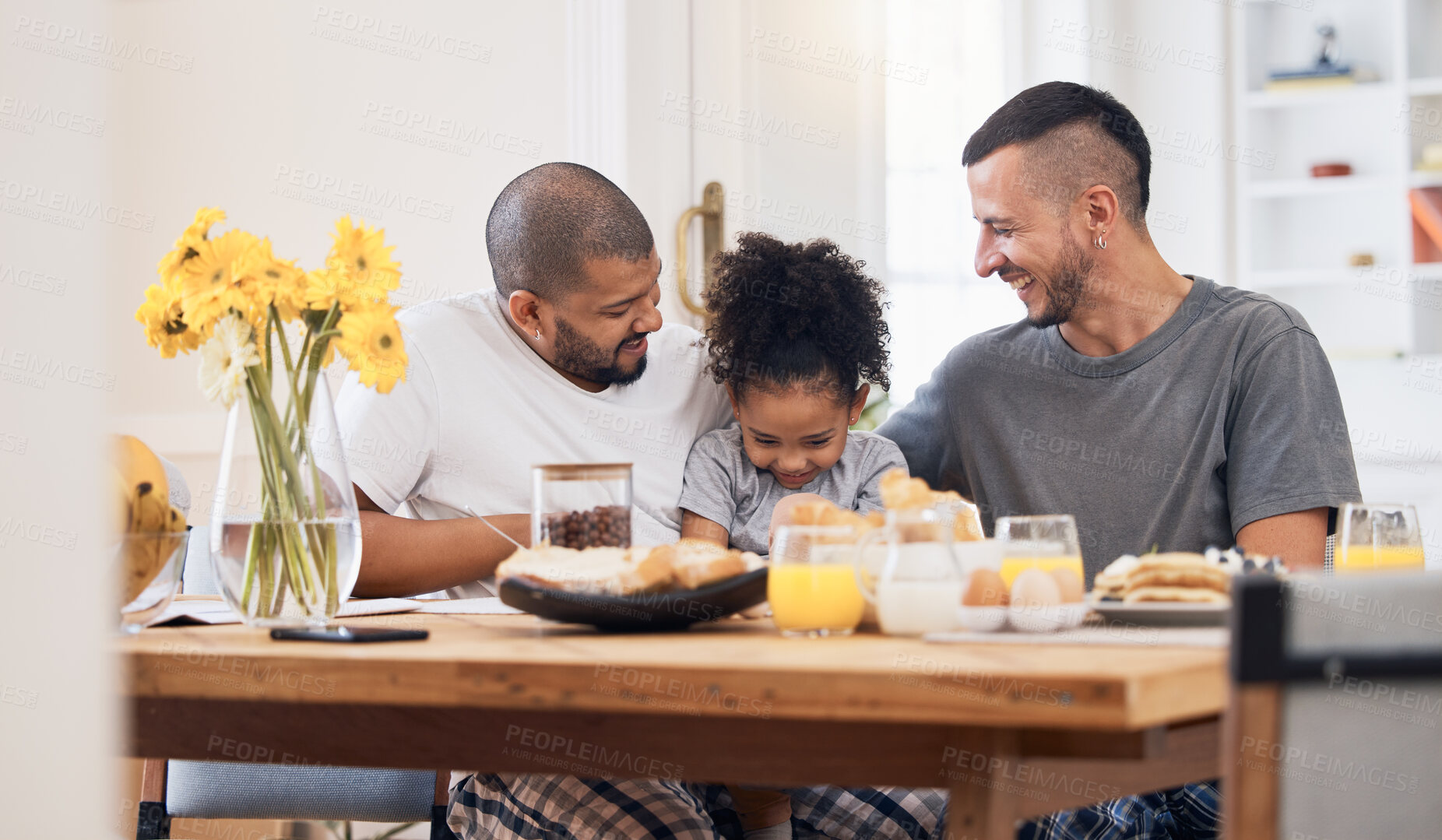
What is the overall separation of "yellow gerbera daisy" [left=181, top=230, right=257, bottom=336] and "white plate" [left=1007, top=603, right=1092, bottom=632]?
705 millimetres

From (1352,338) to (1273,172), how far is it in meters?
0.60

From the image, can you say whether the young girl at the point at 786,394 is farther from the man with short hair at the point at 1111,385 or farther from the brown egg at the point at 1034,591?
the brown egg at the point at 1034,591

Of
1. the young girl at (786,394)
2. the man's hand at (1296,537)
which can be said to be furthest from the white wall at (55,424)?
the man's hand at (1296,537)

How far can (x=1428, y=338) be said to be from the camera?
3871 mm

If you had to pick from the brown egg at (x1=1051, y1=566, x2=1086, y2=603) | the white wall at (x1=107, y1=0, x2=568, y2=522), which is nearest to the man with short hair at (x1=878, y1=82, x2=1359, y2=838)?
the brown egg at (x1=1051, y1=566, x2=1086, y2=603)

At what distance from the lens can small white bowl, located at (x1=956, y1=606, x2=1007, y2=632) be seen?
0.98 metres

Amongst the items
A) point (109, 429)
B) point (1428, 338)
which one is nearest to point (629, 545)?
point (109, 429)

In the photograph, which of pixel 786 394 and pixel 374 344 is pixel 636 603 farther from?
pixel 786 394

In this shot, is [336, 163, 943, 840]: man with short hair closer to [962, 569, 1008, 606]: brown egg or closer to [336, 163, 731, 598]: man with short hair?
[336, 163, 731, 598]: man with short hair

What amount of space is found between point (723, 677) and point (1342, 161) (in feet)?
12.9

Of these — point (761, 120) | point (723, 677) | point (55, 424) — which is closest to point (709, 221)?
point (761, 120)

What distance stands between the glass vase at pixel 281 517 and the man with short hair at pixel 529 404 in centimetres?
52

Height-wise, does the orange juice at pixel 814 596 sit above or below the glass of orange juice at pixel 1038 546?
below

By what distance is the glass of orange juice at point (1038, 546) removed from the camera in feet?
3.52
